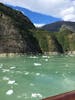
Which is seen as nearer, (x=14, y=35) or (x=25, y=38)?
(x=14, y=35)

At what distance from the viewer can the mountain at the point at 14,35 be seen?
138 m

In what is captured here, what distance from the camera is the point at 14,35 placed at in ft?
480

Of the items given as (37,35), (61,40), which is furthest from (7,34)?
(61,40)

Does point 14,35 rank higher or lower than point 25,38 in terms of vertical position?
higher

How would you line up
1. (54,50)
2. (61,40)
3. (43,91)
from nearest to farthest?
(43,91), (54,50), (61,40)

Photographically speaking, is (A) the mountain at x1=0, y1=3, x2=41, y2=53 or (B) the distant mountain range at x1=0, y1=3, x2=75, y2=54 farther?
(B) the distant mountain range at x1=0, y1=3, x2=75, y2=54

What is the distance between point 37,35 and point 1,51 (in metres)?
41.6

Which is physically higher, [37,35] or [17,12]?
[17,12]

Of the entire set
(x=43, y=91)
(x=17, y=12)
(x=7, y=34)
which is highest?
(x=17, y=12)

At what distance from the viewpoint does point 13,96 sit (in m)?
22.2

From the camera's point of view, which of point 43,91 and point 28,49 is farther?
point 28,49

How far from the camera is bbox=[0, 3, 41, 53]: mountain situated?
137975mm

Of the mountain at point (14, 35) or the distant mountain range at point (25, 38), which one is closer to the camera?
the mountain at point (14, 35)

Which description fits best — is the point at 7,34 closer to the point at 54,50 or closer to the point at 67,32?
the point at 54,50
